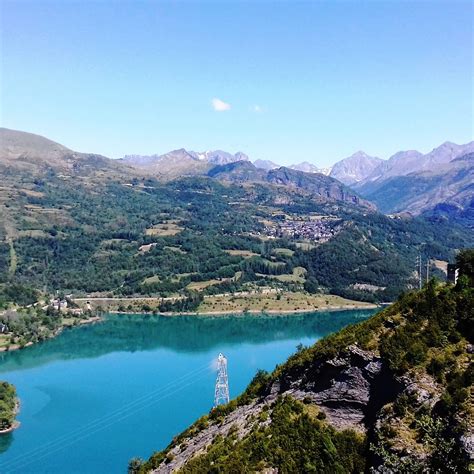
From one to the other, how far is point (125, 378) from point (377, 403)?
2051 inches

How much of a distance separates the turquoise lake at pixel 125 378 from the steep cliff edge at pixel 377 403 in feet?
88.5

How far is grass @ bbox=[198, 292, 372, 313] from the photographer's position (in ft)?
336

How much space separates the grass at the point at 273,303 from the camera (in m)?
102

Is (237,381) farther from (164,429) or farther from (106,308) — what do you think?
(106,308)

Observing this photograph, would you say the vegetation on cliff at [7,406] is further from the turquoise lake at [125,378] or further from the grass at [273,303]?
the grass at [273,303]

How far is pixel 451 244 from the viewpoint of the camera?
192m

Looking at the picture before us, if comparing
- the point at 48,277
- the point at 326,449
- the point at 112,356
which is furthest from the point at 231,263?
the point at 326,449

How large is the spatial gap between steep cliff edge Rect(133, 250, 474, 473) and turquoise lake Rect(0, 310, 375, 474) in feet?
88.5

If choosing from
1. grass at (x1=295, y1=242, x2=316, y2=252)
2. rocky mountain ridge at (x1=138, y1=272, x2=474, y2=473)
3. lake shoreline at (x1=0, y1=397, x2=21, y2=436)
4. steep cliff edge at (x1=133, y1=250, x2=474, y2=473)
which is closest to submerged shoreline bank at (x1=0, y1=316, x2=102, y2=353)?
lake shoreline at (x1=0, y1=397, x2=21, y2=436)

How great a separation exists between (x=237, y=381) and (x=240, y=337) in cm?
2616

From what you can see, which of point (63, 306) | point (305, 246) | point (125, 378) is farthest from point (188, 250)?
point (125, 378)

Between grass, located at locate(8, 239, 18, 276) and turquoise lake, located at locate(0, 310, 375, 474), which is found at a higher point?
grass, located at locate(8, 239, 18, 276)

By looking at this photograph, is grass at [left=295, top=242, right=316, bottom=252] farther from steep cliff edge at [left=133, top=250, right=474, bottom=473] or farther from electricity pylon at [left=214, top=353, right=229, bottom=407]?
steep cliff edge at [left=133, top=250, right=474, bottom=473]

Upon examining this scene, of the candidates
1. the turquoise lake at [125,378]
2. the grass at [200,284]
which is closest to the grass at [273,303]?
the turquoise lake at [125,378]
